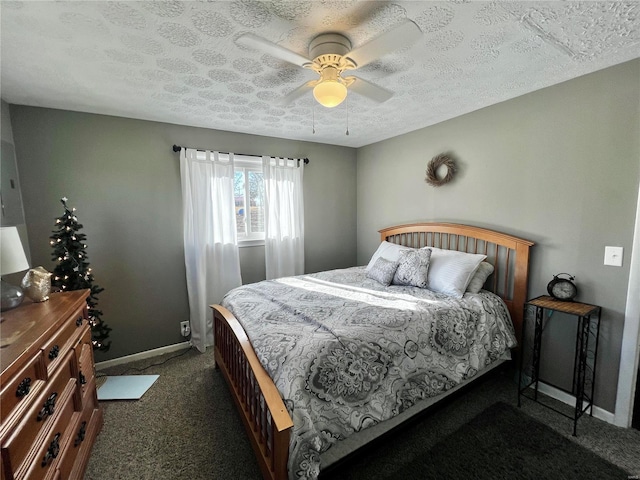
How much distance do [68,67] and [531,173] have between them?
3.49 metres

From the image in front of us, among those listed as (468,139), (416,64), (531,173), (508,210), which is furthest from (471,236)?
(416,64)

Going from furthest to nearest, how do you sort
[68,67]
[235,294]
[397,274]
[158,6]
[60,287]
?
1. [397,274]
2. [235,294]
3. [60,287]
4. [68,67]
5. [158,6]

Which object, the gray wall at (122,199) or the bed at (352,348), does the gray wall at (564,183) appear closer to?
the bed at (352,348)

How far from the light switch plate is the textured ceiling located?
125cm

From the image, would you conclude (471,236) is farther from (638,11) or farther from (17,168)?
(17,168)

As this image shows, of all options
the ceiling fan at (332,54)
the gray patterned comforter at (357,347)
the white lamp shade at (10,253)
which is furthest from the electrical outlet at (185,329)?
the ceiling fan at (332,54)

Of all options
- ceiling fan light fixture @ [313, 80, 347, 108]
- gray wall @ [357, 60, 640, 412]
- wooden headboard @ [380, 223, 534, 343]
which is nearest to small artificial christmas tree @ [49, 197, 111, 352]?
ceiling fan light fixture @ [313, 80, 347, 108]

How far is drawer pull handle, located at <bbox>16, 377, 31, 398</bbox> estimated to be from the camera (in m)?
1.01

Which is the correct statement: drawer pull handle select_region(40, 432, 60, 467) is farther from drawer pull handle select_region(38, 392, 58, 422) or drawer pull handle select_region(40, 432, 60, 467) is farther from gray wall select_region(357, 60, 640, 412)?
gray wall select_region(357, 60, 640, 412)

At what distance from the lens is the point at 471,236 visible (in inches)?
108

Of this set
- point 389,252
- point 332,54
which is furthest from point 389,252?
point 332,54

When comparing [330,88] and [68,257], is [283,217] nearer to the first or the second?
[68,257]

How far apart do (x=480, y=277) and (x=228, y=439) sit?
93.3 inches

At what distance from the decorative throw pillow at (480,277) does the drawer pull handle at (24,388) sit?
2.80 m
